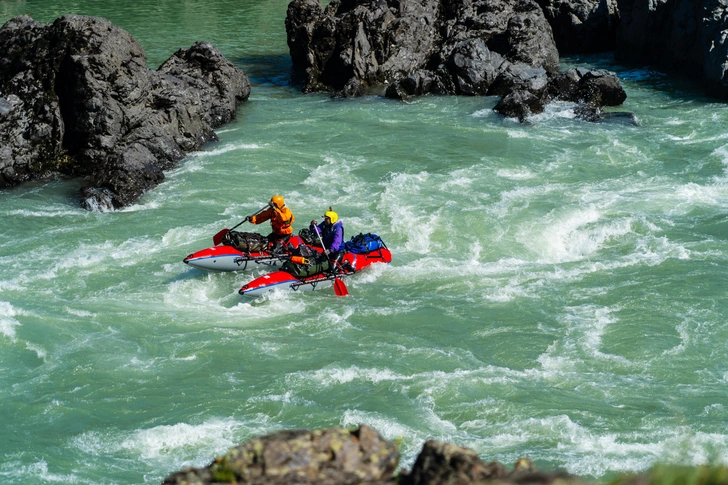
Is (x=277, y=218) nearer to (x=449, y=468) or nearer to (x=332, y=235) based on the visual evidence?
(x=332, y=235)

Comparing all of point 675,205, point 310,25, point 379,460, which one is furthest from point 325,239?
point 310,25

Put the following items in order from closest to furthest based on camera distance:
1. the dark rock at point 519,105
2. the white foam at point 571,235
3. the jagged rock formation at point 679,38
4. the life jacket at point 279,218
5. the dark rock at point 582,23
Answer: the life jacket at point 279,218 → the white foam at point 571,235 → the dark rock at point 519,105 → the jagged rock formation at point 679,38 → the dark rock at point 582,23

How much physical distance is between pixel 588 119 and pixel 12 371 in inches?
666

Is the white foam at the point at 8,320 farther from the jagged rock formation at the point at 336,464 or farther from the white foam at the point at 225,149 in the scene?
the white foam at the point at 225,149

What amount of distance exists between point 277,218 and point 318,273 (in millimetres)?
1290

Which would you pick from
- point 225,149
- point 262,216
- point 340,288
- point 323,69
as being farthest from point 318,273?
point 323,69

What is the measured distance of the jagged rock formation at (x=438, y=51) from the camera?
81.8 feet

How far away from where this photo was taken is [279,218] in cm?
1430

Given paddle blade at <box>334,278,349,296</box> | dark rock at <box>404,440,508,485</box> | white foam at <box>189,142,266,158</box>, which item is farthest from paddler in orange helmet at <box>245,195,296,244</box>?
dark rock at <box>404,440,508,485</box>

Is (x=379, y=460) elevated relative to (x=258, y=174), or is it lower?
elevated

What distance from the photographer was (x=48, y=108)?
19.6 metres

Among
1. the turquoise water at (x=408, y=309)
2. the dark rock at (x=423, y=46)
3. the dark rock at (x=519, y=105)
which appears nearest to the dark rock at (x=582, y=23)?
the dark rock at (x=423, y=46)

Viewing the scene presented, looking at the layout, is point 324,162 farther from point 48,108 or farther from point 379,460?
point 379,460

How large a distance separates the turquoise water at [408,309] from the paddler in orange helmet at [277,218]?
3.88 feet
